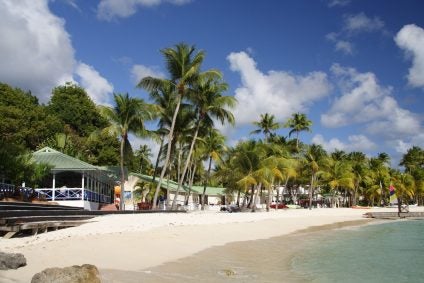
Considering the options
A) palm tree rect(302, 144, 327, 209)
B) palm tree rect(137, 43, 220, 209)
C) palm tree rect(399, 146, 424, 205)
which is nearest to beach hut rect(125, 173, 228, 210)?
palm tree rect(137, 43, 220, 209)

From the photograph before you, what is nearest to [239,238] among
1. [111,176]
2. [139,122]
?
[139,122]

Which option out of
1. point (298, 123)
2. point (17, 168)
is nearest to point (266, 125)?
point (298, 123)

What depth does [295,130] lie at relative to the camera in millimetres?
61031

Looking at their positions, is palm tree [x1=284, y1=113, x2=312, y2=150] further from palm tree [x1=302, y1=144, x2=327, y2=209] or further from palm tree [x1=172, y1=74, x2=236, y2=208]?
palm tree [x1=172, y1=74, x2=236, y2=208]

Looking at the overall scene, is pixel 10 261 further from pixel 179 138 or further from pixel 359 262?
pixel 179 138

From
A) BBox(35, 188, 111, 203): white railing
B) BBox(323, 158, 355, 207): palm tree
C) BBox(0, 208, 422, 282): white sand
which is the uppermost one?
BBox(323, 158, 355, 207): palm tree

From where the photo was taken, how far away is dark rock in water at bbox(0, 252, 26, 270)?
8.37 m

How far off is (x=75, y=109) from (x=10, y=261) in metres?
48.0

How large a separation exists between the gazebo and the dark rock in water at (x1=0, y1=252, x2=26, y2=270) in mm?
18604

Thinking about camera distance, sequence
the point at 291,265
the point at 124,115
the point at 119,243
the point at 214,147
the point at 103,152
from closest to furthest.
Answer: the point at 291,265
the point at 119,243
the point at 124,115
the point at 214,147
the point at 103,152

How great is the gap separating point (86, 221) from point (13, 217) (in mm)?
4725

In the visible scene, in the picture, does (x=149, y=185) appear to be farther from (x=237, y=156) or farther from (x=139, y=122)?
(x=139, y=122)

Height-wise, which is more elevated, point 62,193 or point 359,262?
point 62,193

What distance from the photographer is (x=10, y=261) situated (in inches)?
334
